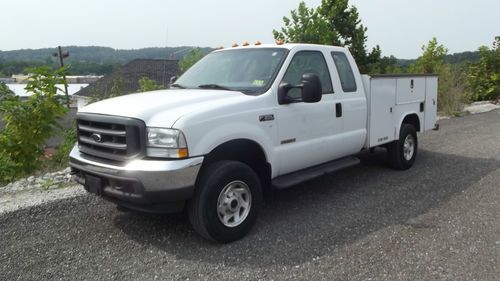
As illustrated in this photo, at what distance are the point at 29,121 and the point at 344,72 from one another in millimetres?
4452

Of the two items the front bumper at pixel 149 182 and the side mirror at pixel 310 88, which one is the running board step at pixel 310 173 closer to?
the side mirror at pixel 310 88

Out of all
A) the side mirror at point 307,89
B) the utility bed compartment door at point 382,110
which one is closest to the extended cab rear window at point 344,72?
the utility bed compartment door at point 382,110

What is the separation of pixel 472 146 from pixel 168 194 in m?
7.33

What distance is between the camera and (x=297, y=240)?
410 cm

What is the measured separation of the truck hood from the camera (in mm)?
3662

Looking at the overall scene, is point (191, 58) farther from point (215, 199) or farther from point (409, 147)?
point (215, 199)

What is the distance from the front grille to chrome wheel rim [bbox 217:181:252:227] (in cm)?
89

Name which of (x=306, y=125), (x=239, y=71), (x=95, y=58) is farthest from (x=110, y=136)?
(x=95, y=58)

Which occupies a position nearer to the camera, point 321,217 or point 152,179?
point 152,179

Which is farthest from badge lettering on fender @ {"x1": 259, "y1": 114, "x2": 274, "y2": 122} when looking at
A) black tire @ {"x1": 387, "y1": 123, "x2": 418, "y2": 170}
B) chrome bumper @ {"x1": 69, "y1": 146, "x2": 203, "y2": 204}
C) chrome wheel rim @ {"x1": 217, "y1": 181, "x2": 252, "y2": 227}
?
black tire @ {"x1": 387, "y1": 123, "x2": 418, "y2": 170}

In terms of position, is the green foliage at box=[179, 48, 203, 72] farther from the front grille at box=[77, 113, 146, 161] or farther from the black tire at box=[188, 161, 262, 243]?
the black tire at box=[188, 161, 262, 243]

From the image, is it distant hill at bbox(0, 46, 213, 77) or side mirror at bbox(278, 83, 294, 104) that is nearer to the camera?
side mirror at bbox(278, 83, 294, 104)

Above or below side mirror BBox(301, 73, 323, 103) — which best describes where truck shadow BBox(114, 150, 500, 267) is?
below

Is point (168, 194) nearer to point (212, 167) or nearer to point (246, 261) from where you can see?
point (212, 167)
